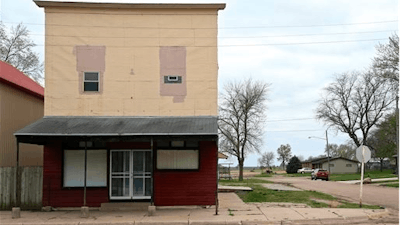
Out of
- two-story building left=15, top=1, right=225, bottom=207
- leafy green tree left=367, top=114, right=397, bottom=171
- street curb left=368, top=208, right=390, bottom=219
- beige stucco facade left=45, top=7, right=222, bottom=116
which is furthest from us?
leafy green tree left=367, top=114, right=397, bottom=171

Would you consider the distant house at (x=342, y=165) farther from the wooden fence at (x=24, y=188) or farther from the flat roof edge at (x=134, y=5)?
the wooden fence at (x=24, y=188)

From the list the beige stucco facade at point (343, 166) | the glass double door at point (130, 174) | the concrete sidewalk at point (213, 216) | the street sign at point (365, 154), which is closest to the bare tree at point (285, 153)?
the beige stucco facade at point (343, 166)

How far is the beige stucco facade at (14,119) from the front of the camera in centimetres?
1938

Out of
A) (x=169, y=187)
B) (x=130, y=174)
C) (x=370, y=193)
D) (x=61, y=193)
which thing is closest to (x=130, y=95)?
(x=130, y=174)

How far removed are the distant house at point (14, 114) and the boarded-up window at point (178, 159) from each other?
6739 mm

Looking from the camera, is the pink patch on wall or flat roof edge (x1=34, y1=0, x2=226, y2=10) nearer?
flat roof edge (x1=34, y1=0, x2=226, y2=10)

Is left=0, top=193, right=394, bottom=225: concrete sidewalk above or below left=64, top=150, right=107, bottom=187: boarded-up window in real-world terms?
below

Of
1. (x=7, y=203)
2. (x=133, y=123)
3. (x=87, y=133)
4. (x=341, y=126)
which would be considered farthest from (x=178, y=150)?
(x=341, y=126)

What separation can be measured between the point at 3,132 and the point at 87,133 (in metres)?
5.24

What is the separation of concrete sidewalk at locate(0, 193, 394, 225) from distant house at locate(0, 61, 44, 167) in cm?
328

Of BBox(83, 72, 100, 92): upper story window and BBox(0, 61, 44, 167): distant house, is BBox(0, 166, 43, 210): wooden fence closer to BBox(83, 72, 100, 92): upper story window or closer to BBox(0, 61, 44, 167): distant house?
BBox(0, 61, 44, 167): distant house

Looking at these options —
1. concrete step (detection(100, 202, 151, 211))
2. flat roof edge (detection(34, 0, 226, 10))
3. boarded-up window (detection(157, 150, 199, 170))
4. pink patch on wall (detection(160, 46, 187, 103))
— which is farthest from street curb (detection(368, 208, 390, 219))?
flat roof edge (detection(34, 0, 226, 10))

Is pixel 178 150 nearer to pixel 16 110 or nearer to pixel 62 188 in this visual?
pixel 62 188

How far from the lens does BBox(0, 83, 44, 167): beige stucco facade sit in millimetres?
19375
